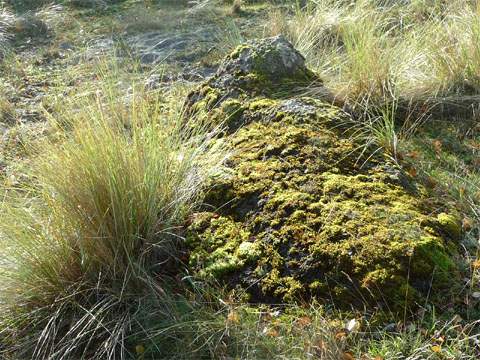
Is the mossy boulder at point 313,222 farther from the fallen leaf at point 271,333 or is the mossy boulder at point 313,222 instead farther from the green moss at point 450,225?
the fallen leaf at point 271,333

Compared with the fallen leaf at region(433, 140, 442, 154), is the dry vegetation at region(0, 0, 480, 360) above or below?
above

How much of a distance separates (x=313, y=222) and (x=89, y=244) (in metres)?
1.06

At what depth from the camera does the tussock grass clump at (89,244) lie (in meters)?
→ 2.57

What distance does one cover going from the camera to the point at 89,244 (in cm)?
274

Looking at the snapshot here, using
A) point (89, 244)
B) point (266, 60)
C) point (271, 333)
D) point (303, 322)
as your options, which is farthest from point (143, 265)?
point (266, 60)

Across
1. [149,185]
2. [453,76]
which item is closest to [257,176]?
[149,185]

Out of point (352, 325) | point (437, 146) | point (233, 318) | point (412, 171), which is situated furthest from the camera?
point (437, 146)

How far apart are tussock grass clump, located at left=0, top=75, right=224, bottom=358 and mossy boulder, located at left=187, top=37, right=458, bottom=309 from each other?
0.84ft

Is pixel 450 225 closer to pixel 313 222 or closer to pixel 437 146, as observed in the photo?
pixel 313 222

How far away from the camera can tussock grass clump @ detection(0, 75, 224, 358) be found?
8.43 feet

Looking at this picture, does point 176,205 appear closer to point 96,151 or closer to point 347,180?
point 96,151

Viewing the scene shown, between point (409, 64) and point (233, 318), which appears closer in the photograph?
point (233, 318)

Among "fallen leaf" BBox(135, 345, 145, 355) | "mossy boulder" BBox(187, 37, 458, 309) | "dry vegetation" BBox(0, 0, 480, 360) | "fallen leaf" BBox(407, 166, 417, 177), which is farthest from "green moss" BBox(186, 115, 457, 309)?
"fallen leaf" BBox(135, 345, 145, 355)

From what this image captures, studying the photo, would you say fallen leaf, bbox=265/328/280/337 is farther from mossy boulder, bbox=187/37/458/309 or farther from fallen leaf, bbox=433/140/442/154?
fallen leaf, bbox=433/140/442/154
